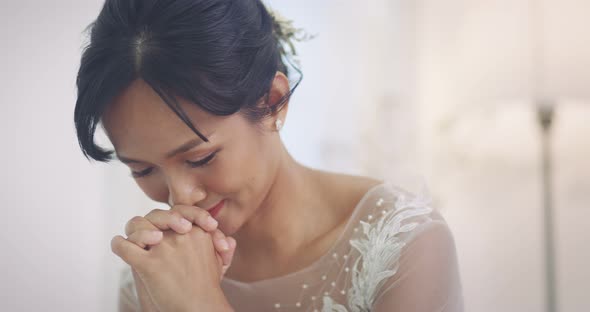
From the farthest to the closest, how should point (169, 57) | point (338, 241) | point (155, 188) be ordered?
point (338, 241) < point (155, 188) < point (169, 57)

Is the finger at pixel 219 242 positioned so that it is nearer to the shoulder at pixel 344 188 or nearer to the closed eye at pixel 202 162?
the closed eye at pixel 202 162

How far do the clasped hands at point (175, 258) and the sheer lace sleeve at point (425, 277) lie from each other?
0.25 metres

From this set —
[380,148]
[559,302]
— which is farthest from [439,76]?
[559,302]

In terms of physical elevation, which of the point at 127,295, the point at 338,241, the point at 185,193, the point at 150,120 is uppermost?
the point at 150,120

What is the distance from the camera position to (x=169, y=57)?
2.40ft

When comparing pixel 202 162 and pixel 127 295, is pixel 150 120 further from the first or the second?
pixel 127 295

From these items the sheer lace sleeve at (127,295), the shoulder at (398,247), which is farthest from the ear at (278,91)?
the sheer lace sleeve at (127,295)

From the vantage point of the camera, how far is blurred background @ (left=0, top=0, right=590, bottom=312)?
0.92 metres

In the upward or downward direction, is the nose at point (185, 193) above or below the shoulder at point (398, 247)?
above

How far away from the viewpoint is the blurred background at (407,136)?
924 mm

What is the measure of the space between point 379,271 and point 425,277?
7 cm

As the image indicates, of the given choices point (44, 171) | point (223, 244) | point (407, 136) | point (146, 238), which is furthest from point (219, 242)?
point (407, 136)

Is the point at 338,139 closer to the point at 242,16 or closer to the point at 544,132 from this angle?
the point at 544,132

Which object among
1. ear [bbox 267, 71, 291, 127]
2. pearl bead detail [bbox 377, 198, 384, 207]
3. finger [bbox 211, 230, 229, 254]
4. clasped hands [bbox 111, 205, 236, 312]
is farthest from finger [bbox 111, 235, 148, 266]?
pearl bead detail [bbox 377, 198, 384, 207]
